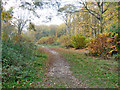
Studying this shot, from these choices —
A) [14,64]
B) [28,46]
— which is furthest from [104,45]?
[14,64]

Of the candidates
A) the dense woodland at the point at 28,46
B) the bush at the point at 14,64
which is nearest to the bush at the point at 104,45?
the dense woodland at the point at 28,46

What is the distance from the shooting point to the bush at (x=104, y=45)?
5966 mm

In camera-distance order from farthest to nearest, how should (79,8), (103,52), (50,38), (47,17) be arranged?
(50,38) < (47,17) < (79,8) < (103,52)

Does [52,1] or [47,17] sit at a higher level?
[52,1]

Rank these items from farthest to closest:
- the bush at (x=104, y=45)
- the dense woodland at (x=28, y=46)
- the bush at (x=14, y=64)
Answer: the bush at (x=104, y=45) < the dense woodland at (x=28, y=46) < the bush at (x=14, y=64)

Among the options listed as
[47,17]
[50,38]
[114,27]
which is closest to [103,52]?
[114,27]

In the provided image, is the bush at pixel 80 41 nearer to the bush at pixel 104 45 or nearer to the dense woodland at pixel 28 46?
the dense woodland at pixel 28 46

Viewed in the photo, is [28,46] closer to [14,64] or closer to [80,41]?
[14,64]

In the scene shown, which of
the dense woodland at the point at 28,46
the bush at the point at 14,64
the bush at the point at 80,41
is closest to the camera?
the bush at the point at 14,64

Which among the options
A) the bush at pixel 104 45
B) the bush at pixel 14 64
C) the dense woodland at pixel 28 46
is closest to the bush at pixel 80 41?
the dense woodland at pixel 28 46

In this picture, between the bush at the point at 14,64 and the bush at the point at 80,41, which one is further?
the bush at the point at 80,41

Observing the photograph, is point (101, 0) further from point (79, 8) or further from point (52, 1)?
point (52, 1)

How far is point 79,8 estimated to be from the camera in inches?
320

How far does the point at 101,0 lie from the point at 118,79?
5915mm
